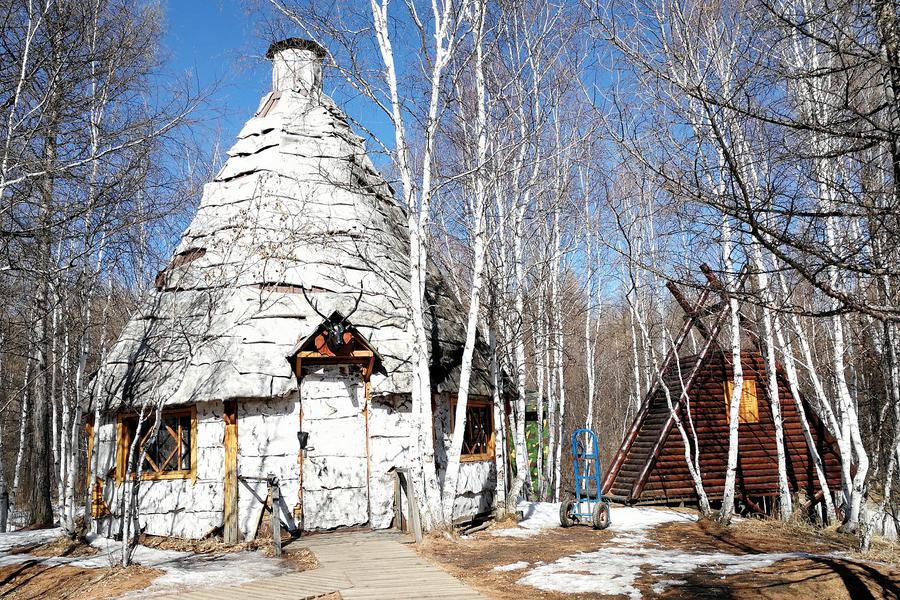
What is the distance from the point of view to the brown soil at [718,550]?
681 cm

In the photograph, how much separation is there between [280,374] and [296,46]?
853cm

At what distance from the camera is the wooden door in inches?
423

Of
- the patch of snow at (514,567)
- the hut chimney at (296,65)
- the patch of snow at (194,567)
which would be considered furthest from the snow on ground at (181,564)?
the hut chimney at (296,65)

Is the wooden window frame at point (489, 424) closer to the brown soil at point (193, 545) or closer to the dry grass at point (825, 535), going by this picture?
the brown soil at point (193, 545)

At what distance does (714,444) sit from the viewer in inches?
639

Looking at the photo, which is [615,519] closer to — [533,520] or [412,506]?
[533,520]

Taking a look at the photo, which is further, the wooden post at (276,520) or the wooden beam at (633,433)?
the wooden beam at (633,433)

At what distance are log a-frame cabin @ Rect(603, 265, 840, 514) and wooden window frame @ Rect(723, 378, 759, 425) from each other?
0.08 feet

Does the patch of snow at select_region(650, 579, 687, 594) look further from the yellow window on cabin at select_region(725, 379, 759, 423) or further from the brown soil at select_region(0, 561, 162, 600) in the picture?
the yellow window on cabin at select_region(725, 379, 759, 423)

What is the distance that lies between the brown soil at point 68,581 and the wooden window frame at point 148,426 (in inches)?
72.1

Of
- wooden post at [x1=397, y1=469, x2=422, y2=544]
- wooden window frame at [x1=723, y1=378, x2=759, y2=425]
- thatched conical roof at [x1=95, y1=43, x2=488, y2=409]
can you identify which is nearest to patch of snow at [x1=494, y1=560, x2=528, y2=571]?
wooden post at [x1=397, y1=469, x2=422, y2=544]

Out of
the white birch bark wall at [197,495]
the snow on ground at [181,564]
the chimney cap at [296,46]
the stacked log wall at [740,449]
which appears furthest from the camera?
the stacked log wall at [740,449]

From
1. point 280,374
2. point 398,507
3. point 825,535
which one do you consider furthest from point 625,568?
point 280,374

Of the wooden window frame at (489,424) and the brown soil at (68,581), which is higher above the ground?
the wooden window frame at (489,424)
